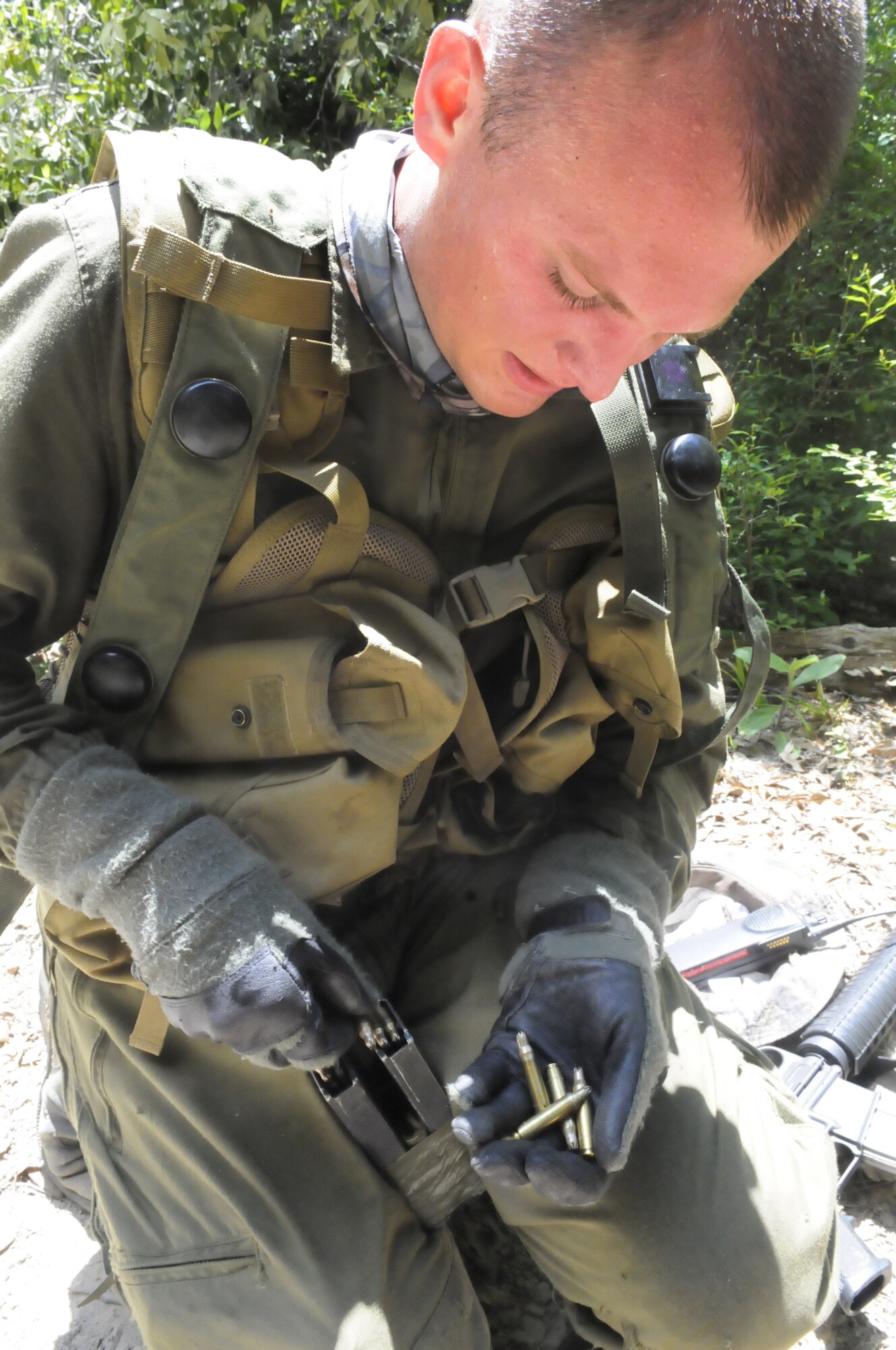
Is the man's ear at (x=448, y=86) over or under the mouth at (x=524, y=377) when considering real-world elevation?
over

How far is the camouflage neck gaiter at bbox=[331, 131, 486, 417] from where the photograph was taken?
63.5 inches

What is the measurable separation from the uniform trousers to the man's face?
46.5 inches

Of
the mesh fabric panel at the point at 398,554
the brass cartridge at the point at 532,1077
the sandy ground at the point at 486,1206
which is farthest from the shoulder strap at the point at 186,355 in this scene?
the sandy ground at the point at 486,1206

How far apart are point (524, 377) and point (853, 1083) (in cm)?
191

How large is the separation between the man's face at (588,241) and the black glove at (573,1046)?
96 centimetres

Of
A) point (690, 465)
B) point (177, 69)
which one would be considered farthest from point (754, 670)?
point (177, 69)

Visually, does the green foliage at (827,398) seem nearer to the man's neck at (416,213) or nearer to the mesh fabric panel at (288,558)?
the man's neck at (416,213)

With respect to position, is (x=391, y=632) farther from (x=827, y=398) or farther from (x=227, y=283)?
(x=827, y=398)

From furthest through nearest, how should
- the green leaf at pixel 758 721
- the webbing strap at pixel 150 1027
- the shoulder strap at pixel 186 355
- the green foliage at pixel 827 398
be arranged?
the green foliage at pixel 827 398 → the green leaf at pixel 758 721 → the webbing strap at pixel 150 1027 → the shoulder strap at pixel 186 355

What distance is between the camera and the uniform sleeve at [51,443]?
1.45 meters

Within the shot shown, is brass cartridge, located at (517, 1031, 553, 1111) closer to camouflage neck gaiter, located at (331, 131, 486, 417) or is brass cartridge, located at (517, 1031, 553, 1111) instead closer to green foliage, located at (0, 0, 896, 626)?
camouflage neck gaiter, located at (331, 131, 486, 417)

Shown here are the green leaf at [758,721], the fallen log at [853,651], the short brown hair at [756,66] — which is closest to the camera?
the short brown hair at [756,66]

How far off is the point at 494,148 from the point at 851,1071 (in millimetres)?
2199

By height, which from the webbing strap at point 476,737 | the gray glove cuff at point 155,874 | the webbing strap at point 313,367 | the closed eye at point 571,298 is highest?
the closed eye at point 571,298
